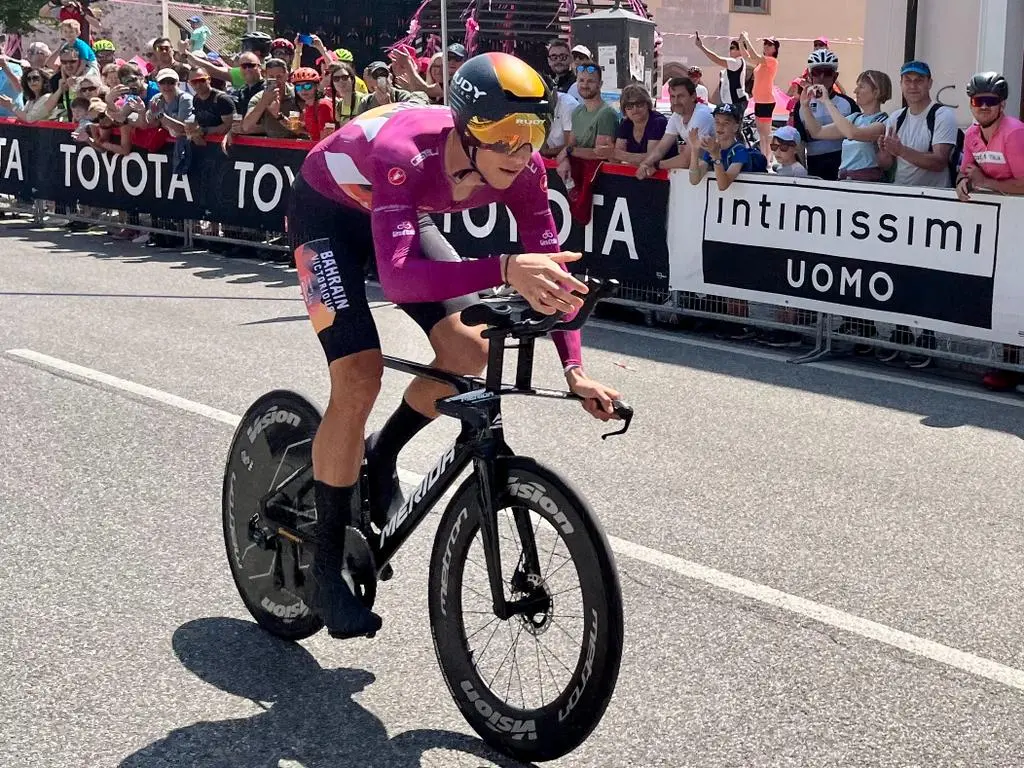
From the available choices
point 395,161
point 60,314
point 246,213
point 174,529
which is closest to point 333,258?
point 395,161

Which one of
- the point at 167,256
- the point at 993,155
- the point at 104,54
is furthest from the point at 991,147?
the point at 104,54

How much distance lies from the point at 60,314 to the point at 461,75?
8.24 metres

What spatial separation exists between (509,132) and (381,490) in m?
1.29

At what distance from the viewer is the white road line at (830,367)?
9070 millimetres

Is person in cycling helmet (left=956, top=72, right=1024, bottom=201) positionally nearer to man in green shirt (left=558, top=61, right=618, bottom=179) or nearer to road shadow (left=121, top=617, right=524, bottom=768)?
man in green shirt (left=558, top=61, right=618, bottom=179)

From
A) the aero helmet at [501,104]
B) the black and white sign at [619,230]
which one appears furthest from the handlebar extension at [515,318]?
the black and white sign at [619,230]

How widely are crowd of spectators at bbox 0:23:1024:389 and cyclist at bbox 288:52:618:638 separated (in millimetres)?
5849

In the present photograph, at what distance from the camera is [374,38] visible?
93.9 ft

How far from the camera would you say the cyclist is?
382 centimetres

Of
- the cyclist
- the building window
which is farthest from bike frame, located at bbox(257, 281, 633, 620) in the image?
the building window

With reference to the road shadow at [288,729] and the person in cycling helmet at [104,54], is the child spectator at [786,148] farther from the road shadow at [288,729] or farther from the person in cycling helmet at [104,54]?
the person in cycling helmet at [104,54]

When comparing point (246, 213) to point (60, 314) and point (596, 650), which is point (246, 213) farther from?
point (596, 650)

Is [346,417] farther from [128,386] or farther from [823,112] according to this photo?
[823,112]

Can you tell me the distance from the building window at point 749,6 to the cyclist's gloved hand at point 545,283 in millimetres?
37167
